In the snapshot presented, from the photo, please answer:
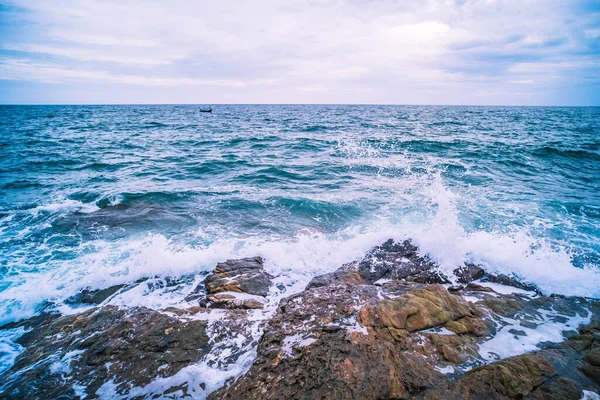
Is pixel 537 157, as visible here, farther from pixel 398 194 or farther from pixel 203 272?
pixel 203 272


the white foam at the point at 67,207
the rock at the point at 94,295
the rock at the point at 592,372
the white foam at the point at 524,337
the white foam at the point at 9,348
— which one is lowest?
the white foam at the point at 9,348

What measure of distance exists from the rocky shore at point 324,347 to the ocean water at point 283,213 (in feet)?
3.19

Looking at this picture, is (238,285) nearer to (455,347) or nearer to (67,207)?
(455,347)

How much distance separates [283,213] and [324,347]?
6325mm

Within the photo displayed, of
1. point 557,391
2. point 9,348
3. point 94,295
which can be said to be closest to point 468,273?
point 557,391

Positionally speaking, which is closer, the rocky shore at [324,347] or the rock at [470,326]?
the rocky shore at [324,347]

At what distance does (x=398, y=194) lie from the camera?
11.0m

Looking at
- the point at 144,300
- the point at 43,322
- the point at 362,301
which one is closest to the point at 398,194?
the point at 362,301

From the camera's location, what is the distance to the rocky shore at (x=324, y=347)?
2.92 m

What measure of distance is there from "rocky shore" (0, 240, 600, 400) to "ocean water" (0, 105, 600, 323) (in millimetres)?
972

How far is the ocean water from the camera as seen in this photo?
19.5ft

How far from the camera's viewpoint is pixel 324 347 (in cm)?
329

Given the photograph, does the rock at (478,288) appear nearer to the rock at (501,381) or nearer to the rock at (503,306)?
the rock at (503,306)

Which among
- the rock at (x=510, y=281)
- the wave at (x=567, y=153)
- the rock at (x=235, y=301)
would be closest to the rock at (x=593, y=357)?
the rock at (x=510, y=281)
